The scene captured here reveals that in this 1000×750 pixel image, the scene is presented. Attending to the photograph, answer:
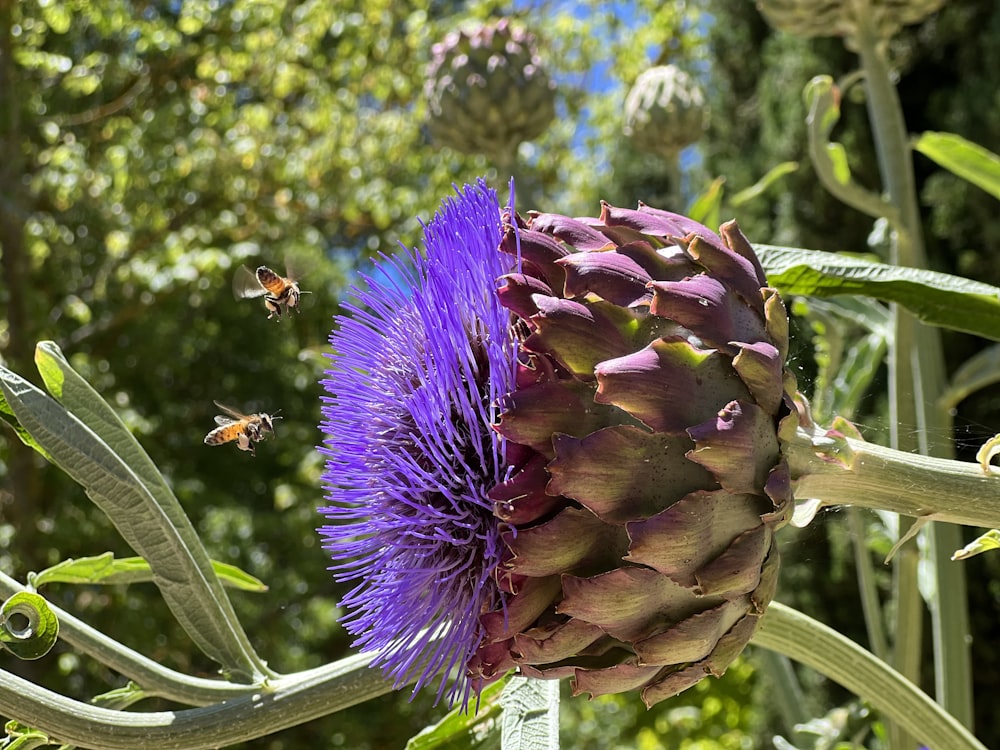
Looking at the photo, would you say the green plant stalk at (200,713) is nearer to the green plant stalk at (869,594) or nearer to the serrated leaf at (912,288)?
the serrated leaf at (912,288)

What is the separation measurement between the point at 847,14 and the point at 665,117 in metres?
0.45

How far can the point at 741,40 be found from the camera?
12.6 feet

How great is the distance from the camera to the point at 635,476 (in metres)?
0.57

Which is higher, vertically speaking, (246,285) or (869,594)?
(246,285)

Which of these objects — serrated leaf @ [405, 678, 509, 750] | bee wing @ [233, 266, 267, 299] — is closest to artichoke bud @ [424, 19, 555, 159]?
bee wing @ [233, 266, 267, 299]

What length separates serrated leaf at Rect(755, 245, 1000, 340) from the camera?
74cm

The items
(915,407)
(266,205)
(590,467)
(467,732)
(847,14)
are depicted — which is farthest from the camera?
(266,205)

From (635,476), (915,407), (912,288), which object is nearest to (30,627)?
(635,476)

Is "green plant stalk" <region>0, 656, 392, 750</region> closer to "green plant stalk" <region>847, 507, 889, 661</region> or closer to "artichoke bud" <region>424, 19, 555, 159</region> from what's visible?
"green plant stalk" <region>847, 507, 889, 661</region>

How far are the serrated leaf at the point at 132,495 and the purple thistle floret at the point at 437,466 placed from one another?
0.35 ft

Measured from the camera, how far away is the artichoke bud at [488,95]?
148 cm

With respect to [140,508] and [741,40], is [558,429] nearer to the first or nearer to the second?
[140,508]

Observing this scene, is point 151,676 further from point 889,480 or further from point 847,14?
point 847,14

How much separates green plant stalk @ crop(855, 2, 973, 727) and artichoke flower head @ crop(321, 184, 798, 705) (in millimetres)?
423
